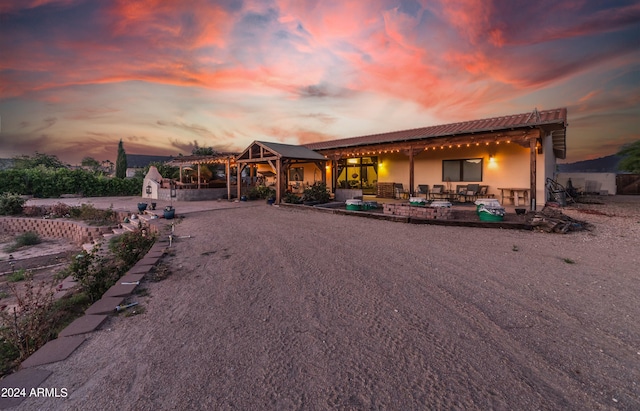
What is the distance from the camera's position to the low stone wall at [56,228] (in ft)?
28.7

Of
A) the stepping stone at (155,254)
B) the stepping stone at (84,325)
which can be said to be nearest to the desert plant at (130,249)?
the stepping stone at (155,254)

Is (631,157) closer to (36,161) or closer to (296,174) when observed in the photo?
(296,174)

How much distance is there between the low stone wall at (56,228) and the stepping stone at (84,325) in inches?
289

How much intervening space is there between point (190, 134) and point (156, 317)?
72.5 ft

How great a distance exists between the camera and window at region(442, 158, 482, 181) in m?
12.5

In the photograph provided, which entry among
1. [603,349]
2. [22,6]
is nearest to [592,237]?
[603,349]

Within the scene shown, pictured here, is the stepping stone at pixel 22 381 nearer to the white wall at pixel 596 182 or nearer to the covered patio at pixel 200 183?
the covered patio at pixel 200 183

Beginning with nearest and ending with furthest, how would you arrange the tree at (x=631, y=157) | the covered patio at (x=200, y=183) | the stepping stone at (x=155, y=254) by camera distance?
1. the stepping stone at (x=155, y=254)
2. the covered patio at (x=200, y=183)
3. the tree at (x=631, y=157)

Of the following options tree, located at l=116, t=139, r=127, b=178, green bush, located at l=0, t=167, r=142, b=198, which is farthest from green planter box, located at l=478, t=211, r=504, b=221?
tree, located at l=116, t=139, r=127, b=178

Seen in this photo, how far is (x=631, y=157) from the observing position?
22.3m

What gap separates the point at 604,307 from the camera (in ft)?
9.43

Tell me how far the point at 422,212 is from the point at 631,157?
91.7ft

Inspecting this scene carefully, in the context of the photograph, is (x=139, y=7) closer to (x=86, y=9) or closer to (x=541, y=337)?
(x=86, y=9)

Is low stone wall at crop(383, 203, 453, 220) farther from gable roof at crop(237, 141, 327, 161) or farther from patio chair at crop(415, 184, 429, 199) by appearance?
gable roof at crop(237, 141, 327, 161)
